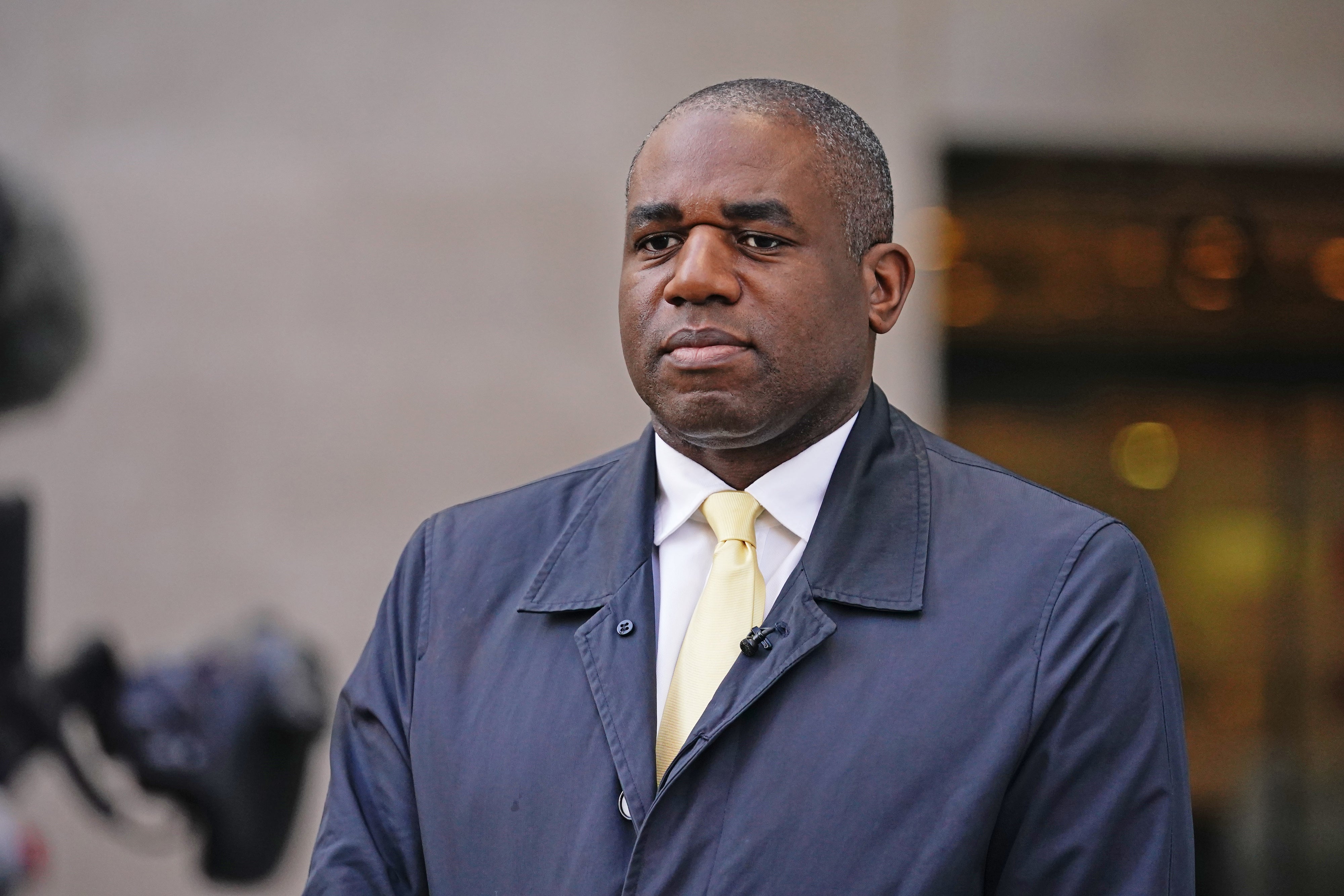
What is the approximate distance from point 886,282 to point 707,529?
498mm

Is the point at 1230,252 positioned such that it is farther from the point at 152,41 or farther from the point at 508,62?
the point at 152,41

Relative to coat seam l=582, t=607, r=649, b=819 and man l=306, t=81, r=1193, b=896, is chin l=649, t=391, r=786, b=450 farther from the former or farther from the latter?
coat seam l=582, t=607, r=649, b=819

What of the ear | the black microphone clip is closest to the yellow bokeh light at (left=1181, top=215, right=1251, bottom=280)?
the ear

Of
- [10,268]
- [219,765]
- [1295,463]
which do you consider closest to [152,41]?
[10,268]

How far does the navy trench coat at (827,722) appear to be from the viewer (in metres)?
1.71

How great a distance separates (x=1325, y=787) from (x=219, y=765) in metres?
5.18

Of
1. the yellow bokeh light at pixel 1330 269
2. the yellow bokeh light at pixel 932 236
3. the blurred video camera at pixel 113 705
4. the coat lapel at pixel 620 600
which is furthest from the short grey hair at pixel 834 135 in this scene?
the yellow bokeh light at pixel 1330 269

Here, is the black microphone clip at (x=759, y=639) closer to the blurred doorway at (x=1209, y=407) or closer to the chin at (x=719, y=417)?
the chin at (x=719, y=417)

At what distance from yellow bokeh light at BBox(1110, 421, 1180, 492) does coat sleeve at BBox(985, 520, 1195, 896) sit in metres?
4.89

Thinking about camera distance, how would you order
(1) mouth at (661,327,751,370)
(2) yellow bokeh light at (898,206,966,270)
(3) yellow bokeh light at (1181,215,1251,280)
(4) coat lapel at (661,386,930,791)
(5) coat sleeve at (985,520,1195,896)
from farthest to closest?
(3) yellow bokeh light at (1181,215,1251,280) < (2) yellow bokeh light at (898,206,966,270) < (1) mouth at (661,327,751,370) < (4) coat lapel at (661,386,930,791) < (5) coat sleeve at (985,520,1195,896)

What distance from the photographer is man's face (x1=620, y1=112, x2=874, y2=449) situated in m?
1.91

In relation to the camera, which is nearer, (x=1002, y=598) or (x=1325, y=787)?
(x=1002, y=598)

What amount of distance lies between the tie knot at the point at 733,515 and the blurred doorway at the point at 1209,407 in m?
3.52

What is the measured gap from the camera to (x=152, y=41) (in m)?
4.65
